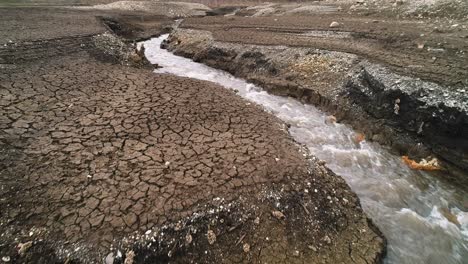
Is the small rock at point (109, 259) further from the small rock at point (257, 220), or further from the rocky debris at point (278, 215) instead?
the rocky debris at point (278, 215)

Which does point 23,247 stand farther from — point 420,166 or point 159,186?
point 420,166

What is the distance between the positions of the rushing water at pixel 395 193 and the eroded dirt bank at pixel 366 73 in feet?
1.54

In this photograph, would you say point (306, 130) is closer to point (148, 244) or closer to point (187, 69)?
point (148, 244)

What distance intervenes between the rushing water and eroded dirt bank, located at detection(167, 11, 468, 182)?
0.47 m

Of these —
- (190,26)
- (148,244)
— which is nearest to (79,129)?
(148,244)

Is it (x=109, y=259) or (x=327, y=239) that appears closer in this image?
(x=109, y=259)

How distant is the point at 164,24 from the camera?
17.4 meters

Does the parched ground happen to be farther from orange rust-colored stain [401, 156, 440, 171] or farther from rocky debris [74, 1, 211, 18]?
rocky debris [74, 1, 211, 18]

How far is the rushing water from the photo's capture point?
408 centimetres

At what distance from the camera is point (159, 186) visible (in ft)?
13.1

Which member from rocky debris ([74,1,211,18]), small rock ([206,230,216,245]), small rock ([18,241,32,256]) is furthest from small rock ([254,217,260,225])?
rocky debris ([74,1,211,18])

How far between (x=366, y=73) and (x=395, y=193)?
3.43 m

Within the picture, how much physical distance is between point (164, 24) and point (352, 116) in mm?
14060

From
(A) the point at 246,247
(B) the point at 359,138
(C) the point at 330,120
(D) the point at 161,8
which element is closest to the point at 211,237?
(A) the point at 246,247
